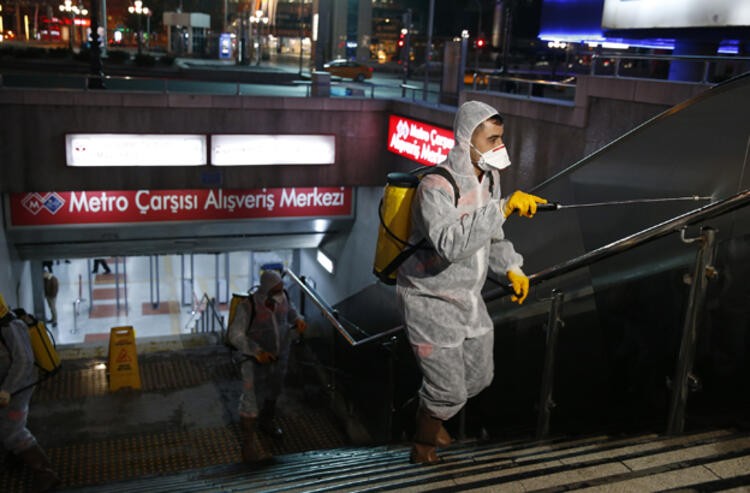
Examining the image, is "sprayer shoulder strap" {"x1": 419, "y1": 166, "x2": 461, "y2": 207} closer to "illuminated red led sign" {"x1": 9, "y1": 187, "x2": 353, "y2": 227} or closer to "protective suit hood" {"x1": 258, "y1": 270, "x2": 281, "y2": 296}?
→ "protective suit hood" {"x1": 258, "y1": 270, "x2": 281, "y2": 296}

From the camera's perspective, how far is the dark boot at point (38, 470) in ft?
18.1

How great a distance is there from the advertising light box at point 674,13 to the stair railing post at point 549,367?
7.28m

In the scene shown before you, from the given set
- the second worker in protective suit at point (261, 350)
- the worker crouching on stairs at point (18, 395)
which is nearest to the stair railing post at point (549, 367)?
the second worker in protective suit at point (261, 350)

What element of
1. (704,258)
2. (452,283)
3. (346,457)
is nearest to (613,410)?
(704,258)

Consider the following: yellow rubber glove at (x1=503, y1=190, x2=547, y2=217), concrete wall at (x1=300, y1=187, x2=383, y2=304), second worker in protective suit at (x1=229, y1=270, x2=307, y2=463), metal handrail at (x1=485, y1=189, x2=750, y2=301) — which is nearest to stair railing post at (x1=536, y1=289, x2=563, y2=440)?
metal handrail at (x1=485, y1=189, x2=750, y2=301)

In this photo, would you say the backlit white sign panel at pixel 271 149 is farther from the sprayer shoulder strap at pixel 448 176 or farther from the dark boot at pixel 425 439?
the sprayer shoulder strap at pixel 448 176

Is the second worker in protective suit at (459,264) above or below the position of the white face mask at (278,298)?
above

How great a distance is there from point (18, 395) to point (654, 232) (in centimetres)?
452

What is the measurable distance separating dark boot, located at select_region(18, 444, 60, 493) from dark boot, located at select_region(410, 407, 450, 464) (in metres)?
3.12

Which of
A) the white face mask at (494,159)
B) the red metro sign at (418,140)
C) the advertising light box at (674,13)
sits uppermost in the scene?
the advertising light box at (674,13)

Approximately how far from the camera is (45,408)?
7555mm

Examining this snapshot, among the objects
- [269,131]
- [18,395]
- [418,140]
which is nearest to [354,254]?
[269,131]

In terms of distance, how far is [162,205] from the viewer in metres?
12.4

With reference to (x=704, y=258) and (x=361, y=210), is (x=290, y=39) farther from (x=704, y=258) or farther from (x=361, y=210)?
(x=704, y=258)
